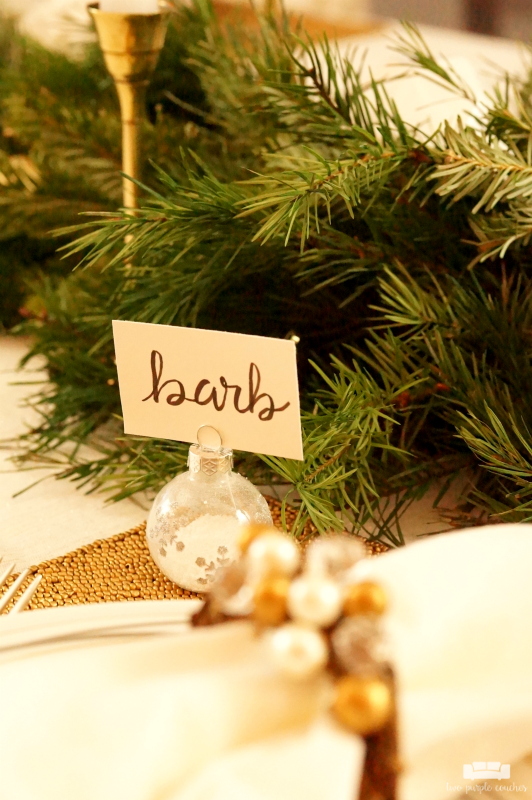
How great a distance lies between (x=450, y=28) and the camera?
35.6 inches

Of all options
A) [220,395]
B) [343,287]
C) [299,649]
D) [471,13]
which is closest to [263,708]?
[299,649]

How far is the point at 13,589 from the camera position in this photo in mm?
349

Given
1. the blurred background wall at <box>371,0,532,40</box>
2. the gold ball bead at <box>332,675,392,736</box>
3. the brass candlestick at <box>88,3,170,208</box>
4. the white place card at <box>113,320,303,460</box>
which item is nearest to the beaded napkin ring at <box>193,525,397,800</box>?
the gold ball bead at <box>332,675,392,736</box>

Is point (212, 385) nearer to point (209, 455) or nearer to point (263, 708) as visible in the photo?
point (209, 455)

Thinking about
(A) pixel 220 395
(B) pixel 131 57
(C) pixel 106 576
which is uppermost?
(B) pixel 131 57

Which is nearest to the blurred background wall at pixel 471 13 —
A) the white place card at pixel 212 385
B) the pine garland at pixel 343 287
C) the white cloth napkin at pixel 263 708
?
the pine garland at pixel 343 287

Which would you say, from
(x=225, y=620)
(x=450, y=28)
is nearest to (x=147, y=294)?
(x=225, y=620)

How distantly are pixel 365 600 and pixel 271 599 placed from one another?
0.8 inches

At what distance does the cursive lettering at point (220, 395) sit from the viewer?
0.33m

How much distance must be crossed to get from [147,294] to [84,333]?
0.12m

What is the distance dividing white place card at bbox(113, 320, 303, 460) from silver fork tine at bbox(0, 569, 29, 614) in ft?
0.30

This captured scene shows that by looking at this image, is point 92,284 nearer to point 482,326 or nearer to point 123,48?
point 123,48

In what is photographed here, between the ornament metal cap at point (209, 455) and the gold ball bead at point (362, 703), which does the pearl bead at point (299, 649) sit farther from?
the ornament metal cap at point (209, 455)

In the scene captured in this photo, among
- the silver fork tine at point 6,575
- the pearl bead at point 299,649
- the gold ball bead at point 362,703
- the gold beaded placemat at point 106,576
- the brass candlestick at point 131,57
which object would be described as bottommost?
the gold beaded placemat at point 106,576
